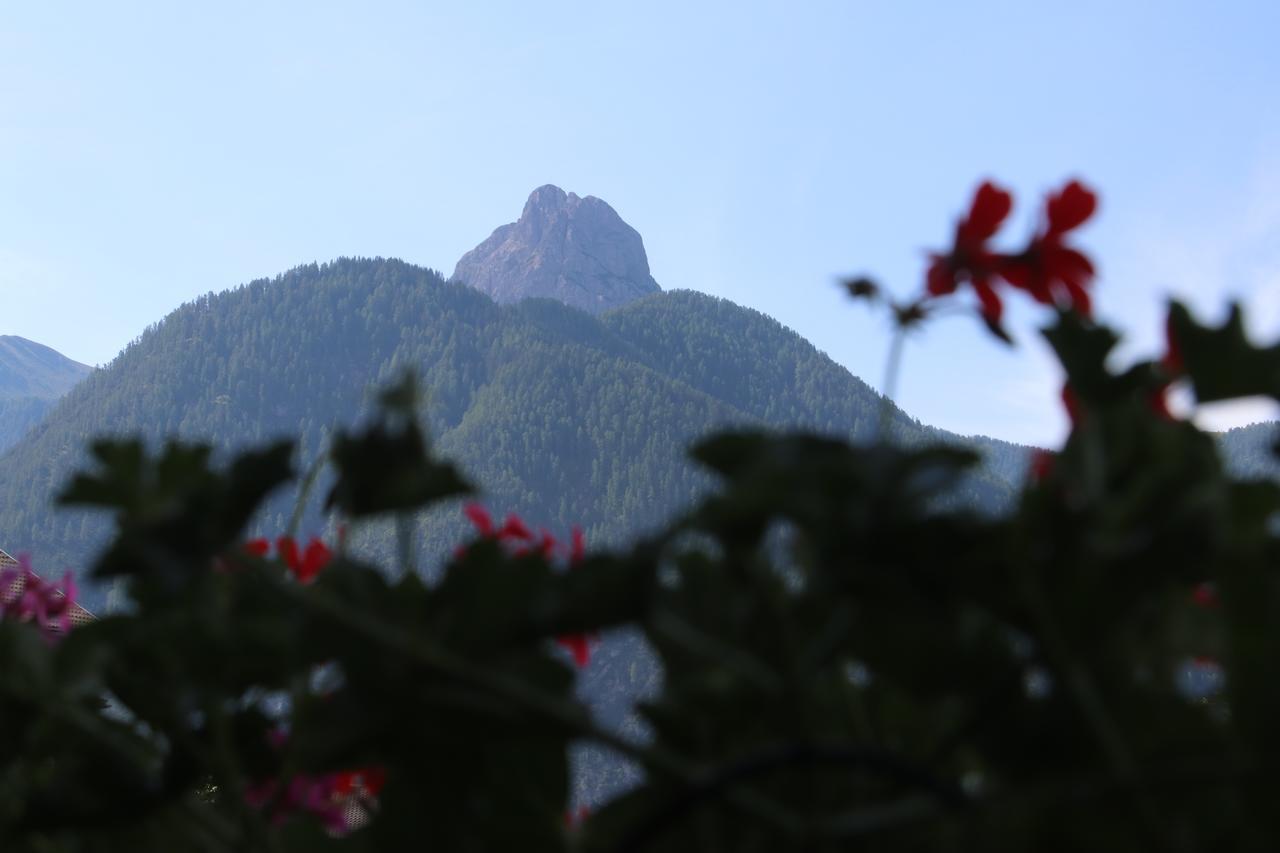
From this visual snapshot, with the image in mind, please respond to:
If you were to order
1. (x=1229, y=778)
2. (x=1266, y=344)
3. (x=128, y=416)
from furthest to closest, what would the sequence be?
1. (x=128, y=416)
2. (x=1266, y=344)
3. (x=1229, y=778)

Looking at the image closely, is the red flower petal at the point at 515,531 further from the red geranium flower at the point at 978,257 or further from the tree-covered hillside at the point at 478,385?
the tree-covered hillside at the point at 478,385

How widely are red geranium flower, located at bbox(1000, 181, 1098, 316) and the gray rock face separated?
148587 mm

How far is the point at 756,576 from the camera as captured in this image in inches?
16.3

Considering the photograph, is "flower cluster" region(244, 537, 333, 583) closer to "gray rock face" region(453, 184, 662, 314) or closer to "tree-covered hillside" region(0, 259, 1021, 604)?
"tree-covered hillside" region(0, 259, 1021, 604)

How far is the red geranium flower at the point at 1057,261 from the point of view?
0.87 metres

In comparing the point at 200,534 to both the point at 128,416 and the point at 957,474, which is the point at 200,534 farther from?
the point at 128,416

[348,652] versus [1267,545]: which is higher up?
[1267,545]

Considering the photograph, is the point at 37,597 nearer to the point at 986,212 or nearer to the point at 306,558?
the point at 306,558

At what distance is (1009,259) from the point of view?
89cm

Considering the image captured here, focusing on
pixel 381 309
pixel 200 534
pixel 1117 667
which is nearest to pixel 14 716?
pixel 200 534

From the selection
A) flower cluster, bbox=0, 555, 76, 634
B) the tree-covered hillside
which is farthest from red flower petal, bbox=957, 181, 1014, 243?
the tree-covered hillside

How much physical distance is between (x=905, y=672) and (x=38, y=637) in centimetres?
55

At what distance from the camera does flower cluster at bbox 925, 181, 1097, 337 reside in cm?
87

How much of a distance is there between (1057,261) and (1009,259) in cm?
4
